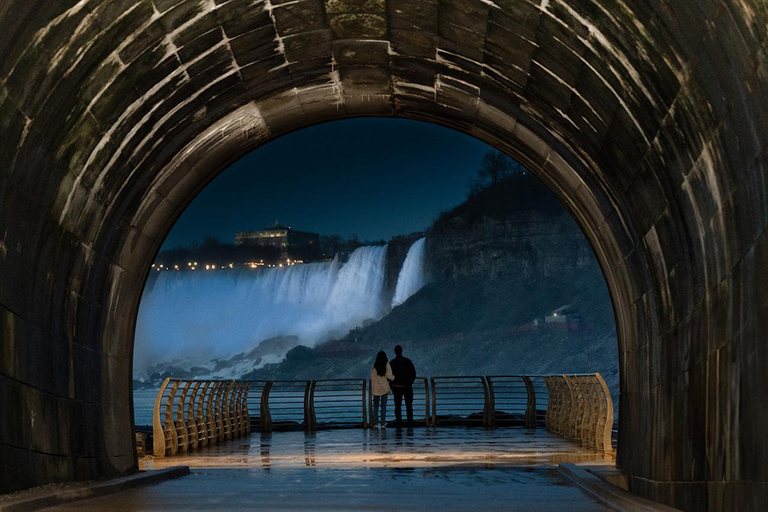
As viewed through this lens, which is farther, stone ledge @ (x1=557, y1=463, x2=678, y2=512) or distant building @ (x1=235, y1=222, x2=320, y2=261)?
distant building @ (x1=235, y1=222, x2=320, y2=261)

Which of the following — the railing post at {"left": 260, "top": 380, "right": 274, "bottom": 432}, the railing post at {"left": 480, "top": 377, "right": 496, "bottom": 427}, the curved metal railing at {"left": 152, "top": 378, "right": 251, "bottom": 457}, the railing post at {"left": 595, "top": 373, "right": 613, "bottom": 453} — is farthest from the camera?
the railing post at {"left": 480, "top": 377, "right": 496, "bottom": 427}

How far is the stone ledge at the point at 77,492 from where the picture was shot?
843 cm

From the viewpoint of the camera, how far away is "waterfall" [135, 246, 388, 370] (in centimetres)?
9525

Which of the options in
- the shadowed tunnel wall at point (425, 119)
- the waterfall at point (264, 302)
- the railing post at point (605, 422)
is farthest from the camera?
the waterfall at point (264, 302)

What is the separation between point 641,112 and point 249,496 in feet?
15.4

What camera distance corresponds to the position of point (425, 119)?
15.1 meters

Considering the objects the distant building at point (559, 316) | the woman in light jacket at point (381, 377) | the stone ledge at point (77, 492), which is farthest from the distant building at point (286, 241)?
the stone ledge at point (77, 492)

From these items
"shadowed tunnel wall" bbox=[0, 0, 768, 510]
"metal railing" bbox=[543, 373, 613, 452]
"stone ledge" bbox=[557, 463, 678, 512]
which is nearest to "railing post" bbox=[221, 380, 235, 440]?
"metal railing" bbox=[543, 373, 613, 452]

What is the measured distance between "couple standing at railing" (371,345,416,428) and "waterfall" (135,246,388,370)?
6665cm

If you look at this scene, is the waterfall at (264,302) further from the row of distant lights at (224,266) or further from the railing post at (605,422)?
the railing post at (605,422)

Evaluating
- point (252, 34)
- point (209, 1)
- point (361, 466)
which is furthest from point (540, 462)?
point (209, 1)

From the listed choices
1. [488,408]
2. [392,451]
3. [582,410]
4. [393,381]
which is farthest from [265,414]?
[392,451]

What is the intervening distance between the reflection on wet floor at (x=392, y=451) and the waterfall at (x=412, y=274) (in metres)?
71.4

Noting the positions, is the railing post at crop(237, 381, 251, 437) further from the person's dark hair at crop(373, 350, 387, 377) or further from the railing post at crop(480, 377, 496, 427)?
the railing post at crop(480, 377, 496, 427)
